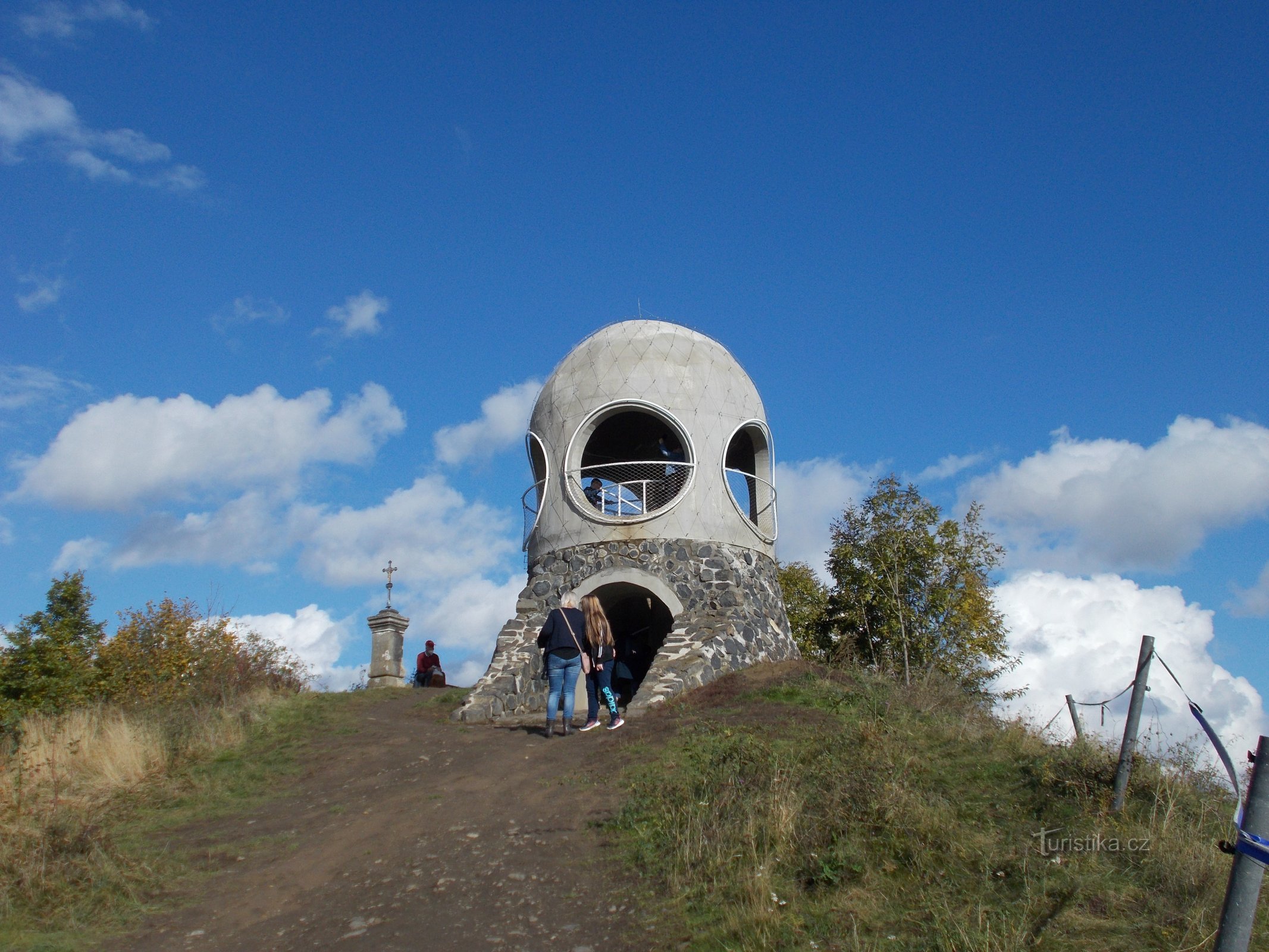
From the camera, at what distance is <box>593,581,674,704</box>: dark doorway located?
15844mm

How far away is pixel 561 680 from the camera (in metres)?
11.2

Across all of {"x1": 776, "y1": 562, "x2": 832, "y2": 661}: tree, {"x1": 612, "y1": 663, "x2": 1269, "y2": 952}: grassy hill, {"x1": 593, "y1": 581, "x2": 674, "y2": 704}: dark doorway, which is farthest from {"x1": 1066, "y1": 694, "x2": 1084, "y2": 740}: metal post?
{"x1": 776, "y1": 562, "x2": 832, "y2": 661}: tree

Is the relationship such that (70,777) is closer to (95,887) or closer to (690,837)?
(95,887)

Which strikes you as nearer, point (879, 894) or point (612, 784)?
point (879, 894)

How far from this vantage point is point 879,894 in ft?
19.3

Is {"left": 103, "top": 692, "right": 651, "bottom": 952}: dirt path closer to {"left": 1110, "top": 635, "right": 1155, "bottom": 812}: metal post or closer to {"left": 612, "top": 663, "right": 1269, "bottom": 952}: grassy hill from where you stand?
{"left": 612, "top": 663, "right": 1269, "bottom": 952}: grassy hill

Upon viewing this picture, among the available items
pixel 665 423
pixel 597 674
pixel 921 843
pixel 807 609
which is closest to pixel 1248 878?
pixel 921 843

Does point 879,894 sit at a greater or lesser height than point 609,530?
lesser

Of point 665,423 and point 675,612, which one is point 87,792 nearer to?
point 675,612

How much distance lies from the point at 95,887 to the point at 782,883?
459cm

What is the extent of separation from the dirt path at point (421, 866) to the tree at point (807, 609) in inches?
538

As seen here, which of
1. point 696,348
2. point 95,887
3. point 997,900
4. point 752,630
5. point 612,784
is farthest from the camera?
point 696,348

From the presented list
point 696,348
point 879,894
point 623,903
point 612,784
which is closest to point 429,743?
point 612,784

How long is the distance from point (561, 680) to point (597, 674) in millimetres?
616
